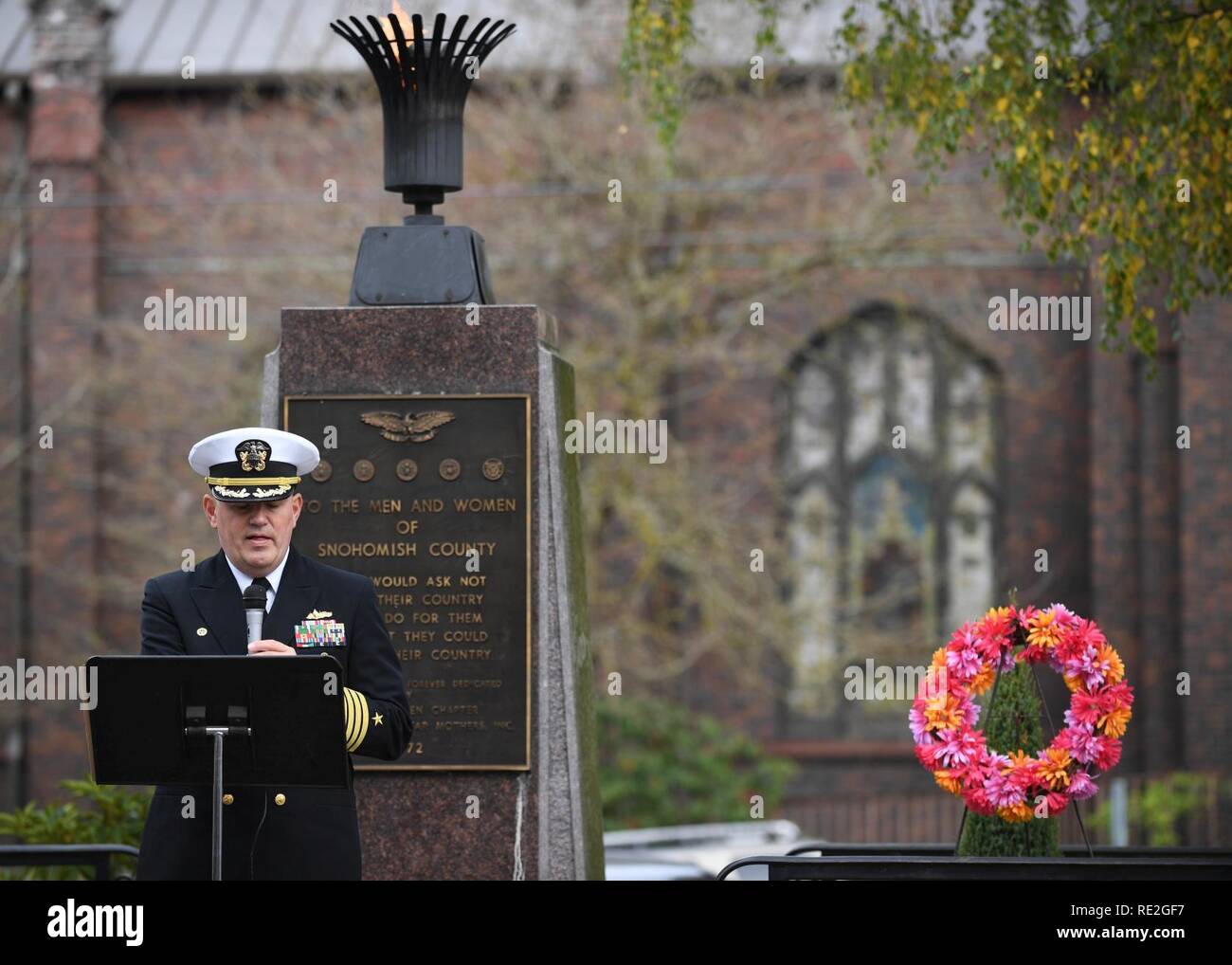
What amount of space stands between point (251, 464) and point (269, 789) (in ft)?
3.27

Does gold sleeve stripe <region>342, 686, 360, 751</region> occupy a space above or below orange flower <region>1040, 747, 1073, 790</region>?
above

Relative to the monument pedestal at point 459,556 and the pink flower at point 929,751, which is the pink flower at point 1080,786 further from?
the monument pedestal at point 459,556

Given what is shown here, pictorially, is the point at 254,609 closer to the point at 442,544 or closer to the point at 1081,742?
the point at 442,544

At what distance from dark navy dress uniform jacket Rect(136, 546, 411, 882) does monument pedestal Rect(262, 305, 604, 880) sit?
173cm

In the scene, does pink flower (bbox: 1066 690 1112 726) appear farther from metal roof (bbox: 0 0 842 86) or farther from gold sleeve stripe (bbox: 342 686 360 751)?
metal roof (bbox: 0 0 842 86)

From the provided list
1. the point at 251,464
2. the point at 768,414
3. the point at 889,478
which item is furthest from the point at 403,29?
the point at 889,478

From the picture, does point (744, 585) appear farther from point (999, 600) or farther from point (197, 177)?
point (197, 177)

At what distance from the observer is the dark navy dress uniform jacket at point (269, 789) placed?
19.5 feet

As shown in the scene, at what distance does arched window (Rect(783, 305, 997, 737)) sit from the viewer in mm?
23672

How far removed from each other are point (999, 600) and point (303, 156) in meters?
10.00

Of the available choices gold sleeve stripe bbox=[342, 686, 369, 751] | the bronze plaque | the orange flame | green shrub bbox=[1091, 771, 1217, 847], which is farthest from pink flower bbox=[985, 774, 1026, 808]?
green shrub bbox=[1091, 771, 1217, 847]

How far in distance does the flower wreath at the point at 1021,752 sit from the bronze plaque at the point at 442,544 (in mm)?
1691

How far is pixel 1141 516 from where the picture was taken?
22891 millimetres

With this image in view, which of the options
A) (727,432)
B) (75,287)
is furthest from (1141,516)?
(75,287)
